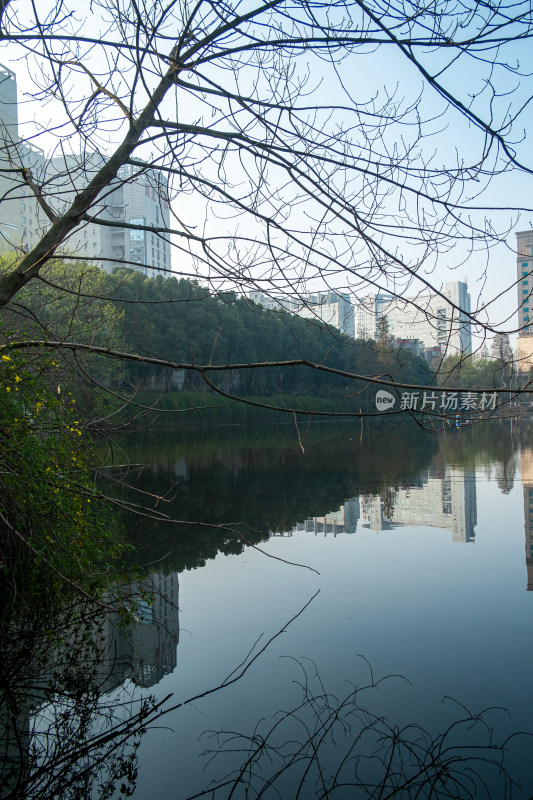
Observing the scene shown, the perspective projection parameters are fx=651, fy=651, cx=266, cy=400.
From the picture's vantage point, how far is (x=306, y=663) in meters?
3.69

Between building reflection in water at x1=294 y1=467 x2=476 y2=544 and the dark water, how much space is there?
7 cm

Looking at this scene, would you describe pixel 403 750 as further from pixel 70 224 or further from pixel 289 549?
pixel 289 549

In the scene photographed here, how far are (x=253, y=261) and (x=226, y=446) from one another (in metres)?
17.5

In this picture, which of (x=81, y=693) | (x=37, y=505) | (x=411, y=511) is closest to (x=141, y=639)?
(x=81, y=693)

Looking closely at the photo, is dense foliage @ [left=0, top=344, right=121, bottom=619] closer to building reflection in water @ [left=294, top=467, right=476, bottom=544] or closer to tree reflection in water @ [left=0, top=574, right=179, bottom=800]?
tree reflection in water @ [left=0, top=574, right=179, bottom=800]

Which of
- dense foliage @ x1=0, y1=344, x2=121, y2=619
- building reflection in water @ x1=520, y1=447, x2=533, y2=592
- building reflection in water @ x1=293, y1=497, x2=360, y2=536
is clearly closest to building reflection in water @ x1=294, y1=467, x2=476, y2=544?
building reflection in water @ x1=293, y1=497, x2=360, y2=536

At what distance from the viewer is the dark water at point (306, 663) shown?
269 cm

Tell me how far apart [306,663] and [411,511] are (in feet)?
17.1

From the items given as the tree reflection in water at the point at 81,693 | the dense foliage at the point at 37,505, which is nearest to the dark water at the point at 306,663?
the tree reflection in water at the point at 81,693

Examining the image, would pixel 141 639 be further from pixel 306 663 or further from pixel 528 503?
pixel 528 503

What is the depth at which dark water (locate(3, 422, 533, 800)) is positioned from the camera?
2686mm

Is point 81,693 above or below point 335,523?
below

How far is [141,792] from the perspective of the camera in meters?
2.51

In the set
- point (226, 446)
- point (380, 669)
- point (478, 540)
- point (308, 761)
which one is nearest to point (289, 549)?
Result: point (478, 540)
